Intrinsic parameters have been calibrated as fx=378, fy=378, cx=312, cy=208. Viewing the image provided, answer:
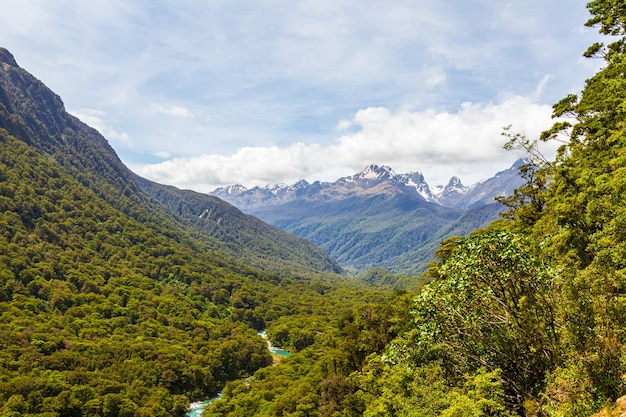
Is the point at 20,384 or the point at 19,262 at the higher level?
the point at 19,262

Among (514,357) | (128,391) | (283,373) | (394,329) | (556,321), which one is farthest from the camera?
(283,373)

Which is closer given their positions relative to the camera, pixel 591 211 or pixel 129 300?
pixel 591 211

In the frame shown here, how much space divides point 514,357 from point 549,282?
484 cm

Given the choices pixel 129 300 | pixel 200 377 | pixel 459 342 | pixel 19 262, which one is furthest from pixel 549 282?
pixel 19 262

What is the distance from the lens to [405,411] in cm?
2948

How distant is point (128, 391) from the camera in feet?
322

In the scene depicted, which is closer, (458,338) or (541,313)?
(541,313)

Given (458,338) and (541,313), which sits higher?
(541,313)

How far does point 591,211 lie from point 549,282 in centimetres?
546

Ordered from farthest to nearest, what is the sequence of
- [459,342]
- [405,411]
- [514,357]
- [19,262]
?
[19,262] → [405,411] → [459,342] → [514,357]

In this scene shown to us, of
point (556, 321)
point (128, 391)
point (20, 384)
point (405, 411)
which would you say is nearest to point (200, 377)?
point (128, 391)

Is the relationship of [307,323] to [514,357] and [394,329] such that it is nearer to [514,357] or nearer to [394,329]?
[394,329]

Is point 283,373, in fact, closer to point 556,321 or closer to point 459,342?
point 459,342

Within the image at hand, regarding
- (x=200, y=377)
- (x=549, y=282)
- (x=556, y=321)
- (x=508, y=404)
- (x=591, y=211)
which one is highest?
(x=591, y=211)
